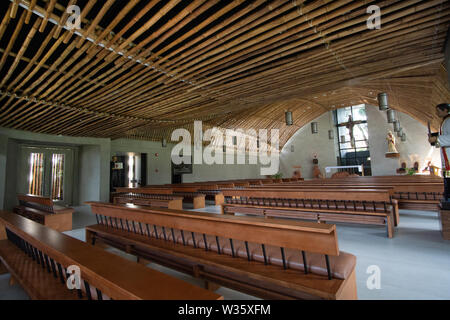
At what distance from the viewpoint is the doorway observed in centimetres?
813

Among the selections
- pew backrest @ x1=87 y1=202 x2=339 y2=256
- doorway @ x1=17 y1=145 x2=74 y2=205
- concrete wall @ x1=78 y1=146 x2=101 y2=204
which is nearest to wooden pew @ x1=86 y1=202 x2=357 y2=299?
pew backrest @ x1=87 y1=202 x2=339 y2=256

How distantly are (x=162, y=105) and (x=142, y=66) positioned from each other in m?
1.89

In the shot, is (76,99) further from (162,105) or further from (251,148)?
(251,148)

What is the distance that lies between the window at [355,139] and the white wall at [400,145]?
3.28ft

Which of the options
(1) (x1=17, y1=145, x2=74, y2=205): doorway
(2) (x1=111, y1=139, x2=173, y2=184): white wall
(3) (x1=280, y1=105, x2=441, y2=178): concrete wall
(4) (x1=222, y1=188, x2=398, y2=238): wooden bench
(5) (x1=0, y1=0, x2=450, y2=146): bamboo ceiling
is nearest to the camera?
(5) (x1=0, y1=0, x2=450, y2=146): bamboo ceiling

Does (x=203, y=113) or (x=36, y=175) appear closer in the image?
(x=203, y=113)

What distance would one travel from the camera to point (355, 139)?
1734 cm

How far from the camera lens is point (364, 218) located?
3.49 meters

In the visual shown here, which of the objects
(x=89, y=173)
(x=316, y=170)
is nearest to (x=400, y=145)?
(x=316, y=170)

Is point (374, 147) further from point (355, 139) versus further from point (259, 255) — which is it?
point (259, 255)

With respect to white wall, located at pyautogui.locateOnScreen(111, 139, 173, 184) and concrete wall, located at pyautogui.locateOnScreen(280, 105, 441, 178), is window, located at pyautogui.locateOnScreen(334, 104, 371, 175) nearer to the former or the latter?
concrete wall, located at pyautogui.locateOnScreen(280, 105, 441, 178)

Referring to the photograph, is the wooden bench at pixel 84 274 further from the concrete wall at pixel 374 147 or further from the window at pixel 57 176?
the concrete wall at pixel 374 147

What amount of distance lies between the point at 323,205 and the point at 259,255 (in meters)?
3.04

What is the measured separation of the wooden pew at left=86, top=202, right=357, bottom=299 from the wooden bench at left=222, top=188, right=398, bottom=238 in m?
2.30
